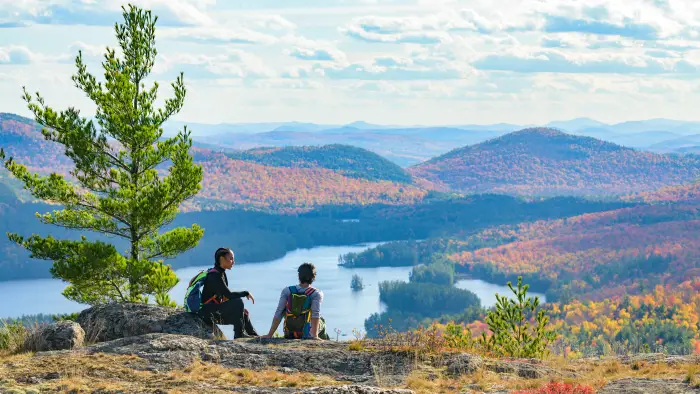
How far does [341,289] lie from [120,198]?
14801 cm

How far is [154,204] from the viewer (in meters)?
22.0

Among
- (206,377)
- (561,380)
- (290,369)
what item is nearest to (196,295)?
(290,369)

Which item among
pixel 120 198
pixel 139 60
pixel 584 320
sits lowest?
pixel 584 320

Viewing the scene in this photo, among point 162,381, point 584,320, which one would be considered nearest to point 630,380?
point 162,381

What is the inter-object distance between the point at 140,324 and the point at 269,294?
134 m

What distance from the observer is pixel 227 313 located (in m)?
14.1

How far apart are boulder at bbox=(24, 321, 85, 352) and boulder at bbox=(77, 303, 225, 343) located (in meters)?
0.70

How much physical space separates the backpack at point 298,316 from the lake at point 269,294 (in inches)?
4020

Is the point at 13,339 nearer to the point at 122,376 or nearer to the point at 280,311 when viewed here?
the point at 122,376

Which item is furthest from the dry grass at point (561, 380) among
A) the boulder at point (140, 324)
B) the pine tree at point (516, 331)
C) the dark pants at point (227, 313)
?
the boulder at point (140, 324)

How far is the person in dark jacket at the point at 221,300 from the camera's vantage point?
14.1 metres

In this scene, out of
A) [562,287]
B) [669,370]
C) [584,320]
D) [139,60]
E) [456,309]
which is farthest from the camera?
[562,287]

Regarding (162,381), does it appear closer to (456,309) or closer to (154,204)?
(154,204)

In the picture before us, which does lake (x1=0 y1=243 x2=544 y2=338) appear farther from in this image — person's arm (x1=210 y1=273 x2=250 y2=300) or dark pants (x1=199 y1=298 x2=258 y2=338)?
person's arm (x1=210 y1=273 x2=250 y2=300)
